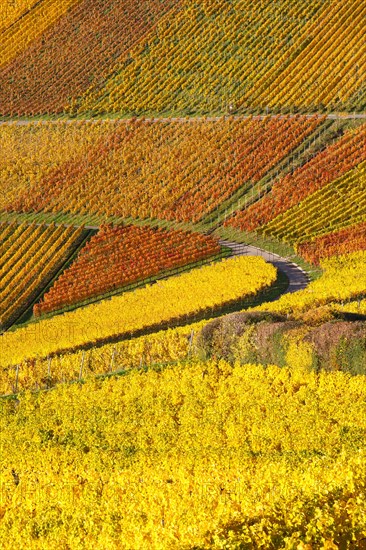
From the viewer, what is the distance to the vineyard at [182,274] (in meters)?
25.7

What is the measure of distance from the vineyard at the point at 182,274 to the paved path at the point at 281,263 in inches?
10.6

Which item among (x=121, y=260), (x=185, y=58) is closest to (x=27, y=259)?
(x=121, y=260)

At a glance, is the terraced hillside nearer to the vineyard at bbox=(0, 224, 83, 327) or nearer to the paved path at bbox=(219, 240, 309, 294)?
the paved path at bbox=(219, 240, 309, 294)

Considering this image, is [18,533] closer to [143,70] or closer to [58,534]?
[58,534]

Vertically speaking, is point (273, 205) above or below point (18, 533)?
below

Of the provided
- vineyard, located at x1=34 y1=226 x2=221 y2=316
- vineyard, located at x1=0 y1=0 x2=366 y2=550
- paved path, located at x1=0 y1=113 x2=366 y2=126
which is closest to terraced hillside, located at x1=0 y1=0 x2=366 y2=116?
vineyard, located at x1=0 y1=0 x2=366 y2=550

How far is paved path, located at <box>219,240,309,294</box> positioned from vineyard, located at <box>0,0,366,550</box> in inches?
10.6

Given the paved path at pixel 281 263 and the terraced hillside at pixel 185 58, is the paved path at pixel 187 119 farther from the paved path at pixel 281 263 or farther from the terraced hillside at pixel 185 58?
the paved path at pixel 281 263

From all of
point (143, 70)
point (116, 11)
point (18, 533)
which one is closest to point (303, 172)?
point (143, 70)

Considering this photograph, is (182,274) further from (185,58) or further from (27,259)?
(185,58)

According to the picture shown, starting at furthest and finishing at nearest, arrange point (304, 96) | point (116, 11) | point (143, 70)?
point (116, 11) → point (143, 70) → point (304, 96)

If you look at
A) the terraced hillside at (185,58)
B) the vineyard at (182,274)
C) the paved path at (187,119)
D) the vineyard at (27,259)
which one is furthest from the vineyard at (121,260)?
the terraced hillside at (185,58)

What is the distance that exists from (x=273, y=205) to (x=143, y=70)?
3474 centimetres

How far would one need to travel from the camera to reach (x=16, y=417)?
41031 mm
